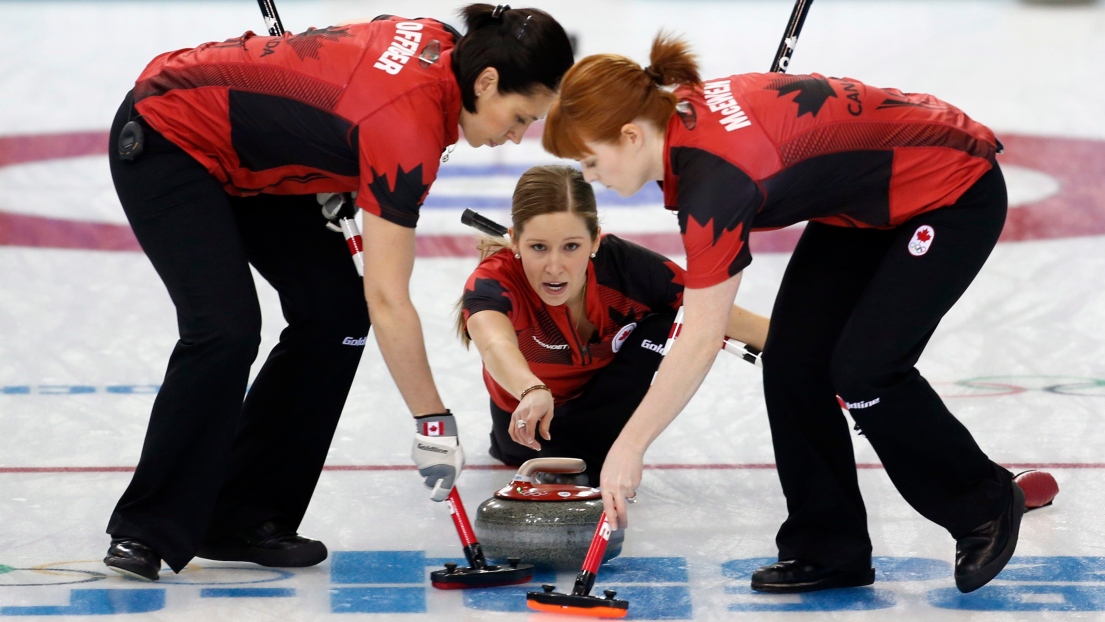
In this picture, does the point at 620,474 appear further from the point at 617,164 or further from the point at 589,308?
the point at 589,308

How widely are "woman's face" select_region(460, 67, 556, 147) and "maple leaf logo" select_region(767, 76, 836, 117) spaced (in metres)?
0.47

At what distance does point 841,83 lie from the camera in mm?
2828

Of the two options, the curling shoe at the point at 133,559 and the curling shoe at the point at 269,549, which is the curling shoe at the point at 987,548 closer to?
the curling shoe at the point at 269,549

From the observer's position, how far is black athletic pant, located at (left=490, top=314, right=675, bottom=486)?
3.64 m

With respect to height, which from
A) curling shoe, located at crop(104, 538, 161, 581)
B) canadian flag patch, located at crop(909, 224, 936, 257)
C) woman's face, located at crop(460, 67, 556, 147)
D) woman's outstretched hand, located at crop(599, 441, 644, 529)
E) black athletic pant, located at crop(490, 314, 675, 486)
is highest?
woman's face, located at crop(460, 67, 556, 147)

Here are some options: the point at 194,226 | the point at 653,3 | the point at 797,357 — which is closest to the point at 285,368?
the point at 194,226

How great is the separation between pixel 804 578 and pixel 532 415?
27.9 inches

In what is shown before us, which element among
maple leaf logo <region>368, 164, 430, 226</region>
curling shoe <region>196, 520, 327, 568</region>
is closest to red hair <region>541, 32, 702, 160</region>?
maple leaf logo <region>368, 164, 430, 226</region>

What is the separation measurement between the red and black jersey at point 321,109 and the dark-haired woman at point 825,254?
0.32m

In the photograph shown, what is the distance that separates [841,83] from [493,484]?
151 cm

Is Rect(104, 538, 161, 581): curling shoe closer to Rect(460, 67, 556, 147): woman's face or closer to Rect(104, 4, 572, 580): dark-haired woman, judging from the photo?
Rect(104, 4, 572, 580): dark-haired woman

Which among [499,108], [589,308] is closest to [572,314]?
[589,308]

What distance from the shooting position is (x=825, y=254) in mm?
3006

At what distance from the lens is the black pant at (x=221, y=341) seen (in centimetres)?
292
